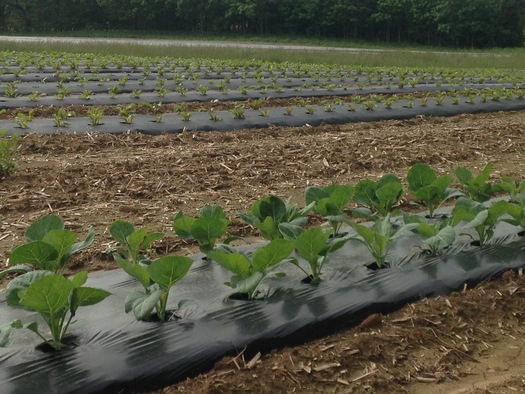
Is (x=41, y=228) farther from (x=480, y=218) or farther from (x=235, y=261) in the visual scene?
(x=480, y=218)

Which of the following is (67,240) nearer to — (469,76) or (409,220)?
(409,220)

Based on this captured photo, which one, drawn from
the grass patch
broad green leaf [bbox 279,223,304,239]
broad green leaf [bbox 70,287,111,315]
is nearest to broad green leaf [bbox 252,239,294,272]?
broad green leaf [bbox 279,223,304,239]

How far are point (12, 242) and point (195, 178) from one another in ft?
5.63

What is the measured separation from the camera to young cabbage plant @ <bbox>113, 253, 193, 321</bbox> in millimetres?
2295

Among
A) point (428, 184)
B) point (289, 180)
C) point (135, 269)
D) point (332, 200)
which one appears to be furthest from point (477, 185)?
point (135, 269)

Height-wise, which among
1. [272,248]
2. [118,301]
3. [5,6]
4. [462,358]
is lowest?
[462,358]

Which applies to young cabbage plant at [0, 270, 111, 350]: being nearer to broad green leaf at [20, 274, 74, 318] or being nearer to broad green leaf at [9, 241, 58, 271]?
broad green leaf at [20, 274, 74, 318]

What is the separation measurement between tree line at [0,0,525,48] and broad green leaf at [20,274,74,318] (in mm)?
38398

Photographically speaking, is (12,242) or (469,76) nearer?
(12,242)

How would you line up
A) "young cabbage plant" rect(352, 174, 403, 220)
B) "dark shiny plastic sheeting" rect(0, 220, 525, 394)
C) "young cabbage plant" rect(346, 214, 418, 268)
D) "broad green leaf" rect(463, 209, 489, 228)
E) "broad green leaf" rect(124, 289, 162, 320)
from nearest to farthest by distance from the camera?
"dark shiny plastic sheeting" rect(0, 220, 525, 394), "broad green leaf" rect(124, 289, 162, 320), "young cabbage plant" rect(346, 214, 418, 268), "broad green leaf" rect(463, 209, 489, 228), "young cabbage plant" rect(352, 174, 403, 220)

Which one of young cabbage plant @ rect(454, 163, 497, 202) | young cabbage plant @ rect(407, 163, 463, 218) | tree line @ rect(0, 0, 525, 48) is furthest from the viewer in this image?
tree line @ rect(0, 0, 525, 48)

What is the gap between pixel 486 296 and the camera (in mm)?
3000

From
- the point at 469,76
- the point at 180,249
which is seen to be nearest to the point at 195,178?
the point at 180,249

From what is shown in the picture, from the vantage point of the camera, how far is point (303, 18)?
40.3m
